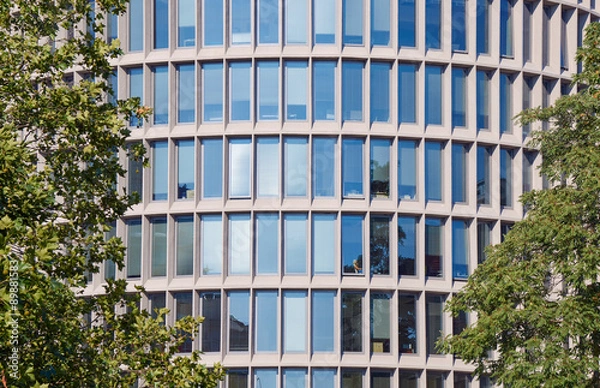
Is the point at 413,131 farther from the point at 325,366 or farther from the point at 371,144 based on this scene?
the point at 325,366

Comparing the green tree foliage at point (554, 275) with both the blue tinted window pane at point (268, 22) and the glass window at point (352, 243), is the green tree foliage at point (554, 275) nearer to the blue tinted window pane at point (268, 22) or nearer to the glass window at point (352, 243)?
the glass window at point (352, 243)

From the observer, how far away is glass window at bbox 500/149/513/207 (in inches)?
1914

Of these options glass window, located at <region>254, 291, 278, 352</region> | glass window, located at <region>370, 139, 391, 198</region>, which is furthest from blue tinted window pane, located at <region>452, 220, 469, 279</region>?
glass window, located at <region>254, 291, 278, 352</region>

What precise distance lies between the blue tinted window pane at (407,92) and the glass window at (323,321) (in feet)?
24.9

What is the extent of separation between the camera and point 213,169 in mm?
47250

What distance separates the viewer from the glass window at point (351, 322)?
150 ft

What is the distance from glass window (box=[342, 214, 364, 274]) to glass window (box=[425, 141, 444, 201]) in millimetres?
3106

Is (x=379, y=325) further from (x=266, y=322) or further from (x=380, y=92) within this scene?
(x=380, y=92)

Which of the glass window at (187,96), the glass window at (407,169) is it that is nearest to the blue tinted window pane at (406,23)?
the glass window at (407,169)

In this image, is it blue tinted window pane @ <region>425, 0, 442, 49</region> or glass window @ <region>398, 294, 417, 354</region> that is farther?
blue tinted window pane @ <region>425, 0, 442, 49</region>

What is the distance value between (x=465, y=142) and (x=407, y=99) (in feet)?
9.52

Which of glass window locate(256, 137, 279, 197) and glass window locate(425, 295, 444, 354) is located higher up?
glass window locate(256, 137, 279, 197)

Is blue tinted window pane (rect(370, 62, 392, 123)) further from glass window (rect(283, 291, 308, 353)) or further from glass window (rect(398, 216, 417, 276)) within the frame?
glass window (rect(283, 291, 308, 353))

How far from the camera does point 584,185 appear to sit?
3183 cm
